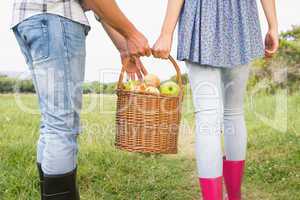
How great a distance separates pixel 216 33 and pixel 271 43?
348 millimetres

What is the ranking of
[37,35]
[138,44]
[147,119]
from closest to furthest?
[37,35]
[138,44]
[147,119]

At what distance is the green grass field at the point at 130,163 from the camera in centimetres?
242

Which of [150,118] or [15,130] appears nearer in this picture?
[150,118]

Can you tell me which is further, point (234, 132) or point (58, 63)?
point (234, 132)

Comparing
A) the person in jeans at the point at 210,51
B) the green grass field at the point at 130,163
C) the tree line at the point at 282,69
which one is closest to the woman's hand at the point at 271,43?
the person in jeans at the point at 210,51

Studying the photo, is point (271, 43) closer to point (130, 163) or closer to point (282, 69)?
point (130, 163)

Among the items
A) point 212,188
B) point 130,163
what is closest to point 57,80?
point 212,188

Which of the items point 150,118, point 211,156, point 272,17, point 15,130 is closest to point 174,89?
point 150,118

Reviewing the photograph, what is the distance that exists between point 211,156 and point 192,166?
1323mm

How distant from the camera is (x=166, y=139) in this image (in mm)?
1882

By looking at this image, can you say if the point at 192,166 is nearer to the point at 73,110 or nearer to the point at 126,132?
the point at 126,132

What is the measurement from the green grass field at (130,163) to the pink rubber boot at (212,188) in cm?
61

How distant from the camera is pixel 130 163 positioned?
2844 millimetres

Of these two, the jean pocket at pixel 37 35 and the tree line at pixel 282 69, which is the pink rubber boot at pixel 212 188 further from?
the tree line at pixel 282 69
